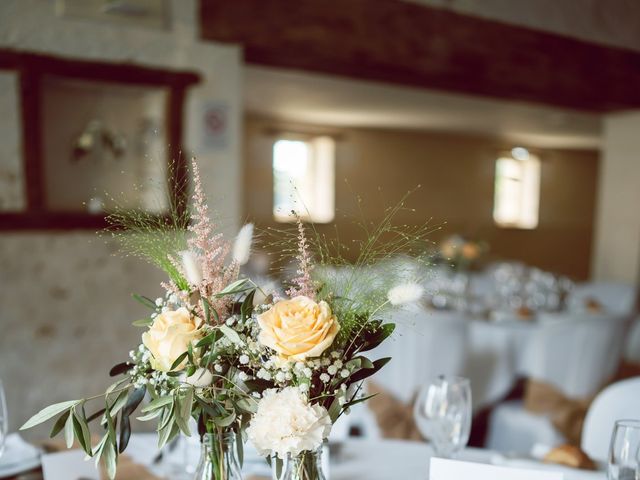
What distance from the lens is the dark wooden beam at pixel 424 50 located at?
3477 millimetres

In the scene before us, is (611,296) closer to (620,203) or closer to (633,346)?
(633,346)

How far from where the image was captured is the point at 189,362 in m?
0.78

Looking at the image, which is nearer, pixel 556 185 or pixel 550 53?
pixel 550 53

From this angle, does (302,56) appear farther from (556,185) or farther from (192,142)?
(556,185)

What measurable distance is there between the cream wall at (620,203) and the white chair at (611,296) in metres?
1.53

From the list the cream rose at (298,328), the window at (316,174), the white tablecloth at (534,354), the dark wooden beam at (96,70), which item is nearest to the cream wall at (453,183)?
the window at (316,174)

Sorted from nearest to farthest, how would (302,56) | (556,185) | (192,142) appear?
(192,142) < (302,56) < (556,185)

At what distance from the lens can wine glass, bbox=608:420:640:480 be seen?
97 centimetres

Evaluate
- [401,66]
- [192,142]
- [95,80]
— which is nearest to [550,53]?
[401,66]

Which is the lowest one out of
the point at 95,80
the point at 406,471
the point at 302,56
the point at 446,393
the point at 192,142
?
the point at 406,471

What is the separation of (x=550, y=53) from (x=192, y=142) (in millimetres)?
2909

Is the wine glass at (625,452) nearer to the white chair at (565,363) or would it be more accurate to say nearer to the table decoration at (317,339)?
the table decoration at (317,339)

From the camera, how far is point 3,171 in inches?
111

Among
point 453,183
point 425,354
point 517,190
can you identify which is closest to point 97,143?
point 425,354
